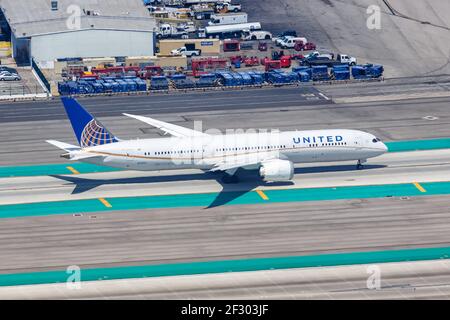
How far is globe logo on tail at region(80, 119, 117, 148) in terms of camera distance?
259 feet

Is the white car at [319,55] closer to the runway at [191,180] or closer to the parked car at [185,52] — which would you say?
the parked car at [185,52]

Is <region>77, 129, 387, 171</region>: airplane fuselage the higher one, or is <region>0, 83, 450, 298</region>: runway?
<region>77, 129, 387, 171</region>: airplane fuselage

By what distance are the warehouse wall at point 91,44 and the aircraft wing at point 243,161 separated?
75.2 meters

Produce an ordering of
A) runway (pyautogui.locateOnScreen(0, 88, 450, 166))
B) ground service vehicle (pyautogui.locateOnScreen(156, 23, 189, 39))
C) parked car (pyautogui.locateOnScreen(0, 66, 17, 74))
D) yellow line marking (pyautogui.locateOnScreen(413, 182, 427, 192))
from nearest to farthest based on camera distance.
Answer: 1. yellow line marking (pyautogui.locateOnScreen(413, 182, 427, 192))
2. runway (pyautogui.locateOnScreen(0, 88, 450, 166))
3. parked car (pyautogui.locateOnScreen(0, 66, 17, 74))
4. ground service vehicle (pyautogui.locateOnScreen(156, 23, 189, 39))

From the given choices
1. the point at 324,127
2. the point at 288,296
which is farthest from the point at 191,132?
the point at 288,296

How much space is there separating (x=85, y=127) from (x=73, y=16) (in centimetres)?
7823

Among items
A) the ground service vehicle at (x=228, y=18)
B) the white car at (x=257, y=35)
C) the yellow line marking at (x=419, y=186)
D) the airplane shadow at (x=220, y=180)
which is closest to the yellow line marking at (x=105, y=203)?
the airplane shadow at (x=220, y=180)

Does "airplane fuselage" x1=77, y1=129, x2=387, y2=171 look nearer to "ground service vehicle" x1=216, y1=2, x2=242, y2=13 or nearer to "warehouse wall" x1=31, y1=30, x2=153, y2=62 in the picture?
"warehouse wall" x1=31, y1=30, x2=153, y2=62

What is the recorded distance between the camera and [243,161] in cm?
7950

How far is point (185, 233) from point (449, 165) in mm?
36406

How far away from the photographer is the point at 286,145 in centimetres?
8081

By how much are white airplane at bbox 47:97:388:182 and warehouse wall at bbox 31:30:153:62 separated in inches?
2778

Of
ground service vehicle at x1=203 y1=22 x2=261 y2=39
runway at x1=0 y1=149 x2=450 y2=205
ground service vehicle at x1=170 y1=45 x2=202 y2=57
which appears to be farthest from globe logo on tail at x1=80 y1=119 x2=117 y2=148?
ground service vehicle at x1=203 y1=22 x2=261 y2=39

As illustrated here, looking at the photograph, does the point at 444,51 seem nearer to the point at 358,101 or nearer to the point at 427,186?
the point at 358,101
